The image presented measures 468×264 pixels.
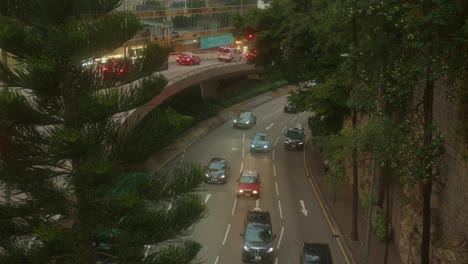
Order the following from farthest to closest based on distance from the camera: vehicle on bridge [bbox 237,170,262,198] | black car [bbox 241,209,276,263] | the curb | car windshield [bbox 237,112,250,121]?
car windshield [bbox 237,112,250,121], vehicle on bridge [bbox 237,170,262,198], the curb, black car [bbox 241,209,276,263]

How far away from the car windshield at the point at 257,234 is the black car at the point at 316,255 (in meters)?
2.23

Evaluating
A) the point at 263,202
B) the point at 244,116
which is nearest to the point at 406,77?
the point at 263,202

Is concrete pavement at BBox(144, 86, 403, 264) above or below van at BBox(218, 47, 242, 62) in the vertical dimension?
below

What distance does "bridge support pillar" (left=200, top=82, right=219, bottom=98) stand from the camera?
5716cm

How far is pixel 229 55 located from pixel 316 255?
37395mm

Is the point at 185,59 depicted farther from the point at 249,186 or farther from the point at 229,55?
the point at 249,186

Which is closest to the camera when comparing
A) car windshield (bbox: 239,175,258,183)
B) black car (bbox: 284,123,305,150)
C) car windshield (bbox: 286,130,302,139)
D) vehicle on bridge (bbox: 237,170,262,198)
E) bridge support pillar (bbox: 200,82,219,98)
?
vehicle on bridge (bbox: 237,170,262,198)

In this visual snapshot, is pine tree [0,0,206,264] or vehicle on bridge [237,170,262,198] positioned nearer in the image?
pine tree [0,0,206,264]

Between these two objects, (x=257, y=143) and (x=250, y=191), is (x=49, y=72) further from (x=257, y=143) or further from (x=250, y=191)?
(x=257, y=143)

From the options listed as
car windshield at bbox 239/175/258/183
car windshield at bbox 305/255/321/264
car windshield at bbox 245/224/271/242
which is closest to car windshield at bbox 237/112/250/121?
car windshield at bbox 239/175/258/183

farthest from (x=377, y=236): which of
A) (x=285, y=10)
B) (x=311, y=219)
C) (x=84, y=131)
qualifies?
(x=84, y=131)

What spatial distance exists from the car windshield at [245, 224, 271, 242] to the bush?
457cm

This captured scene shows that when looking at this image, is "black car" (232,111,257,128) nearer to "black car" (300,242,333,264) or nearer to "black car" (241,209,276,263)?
"black car" (241,209,276,263)

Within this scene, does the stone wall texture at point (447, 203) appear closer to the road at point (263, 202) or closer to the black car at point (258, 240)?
the road at point (263, 202)
